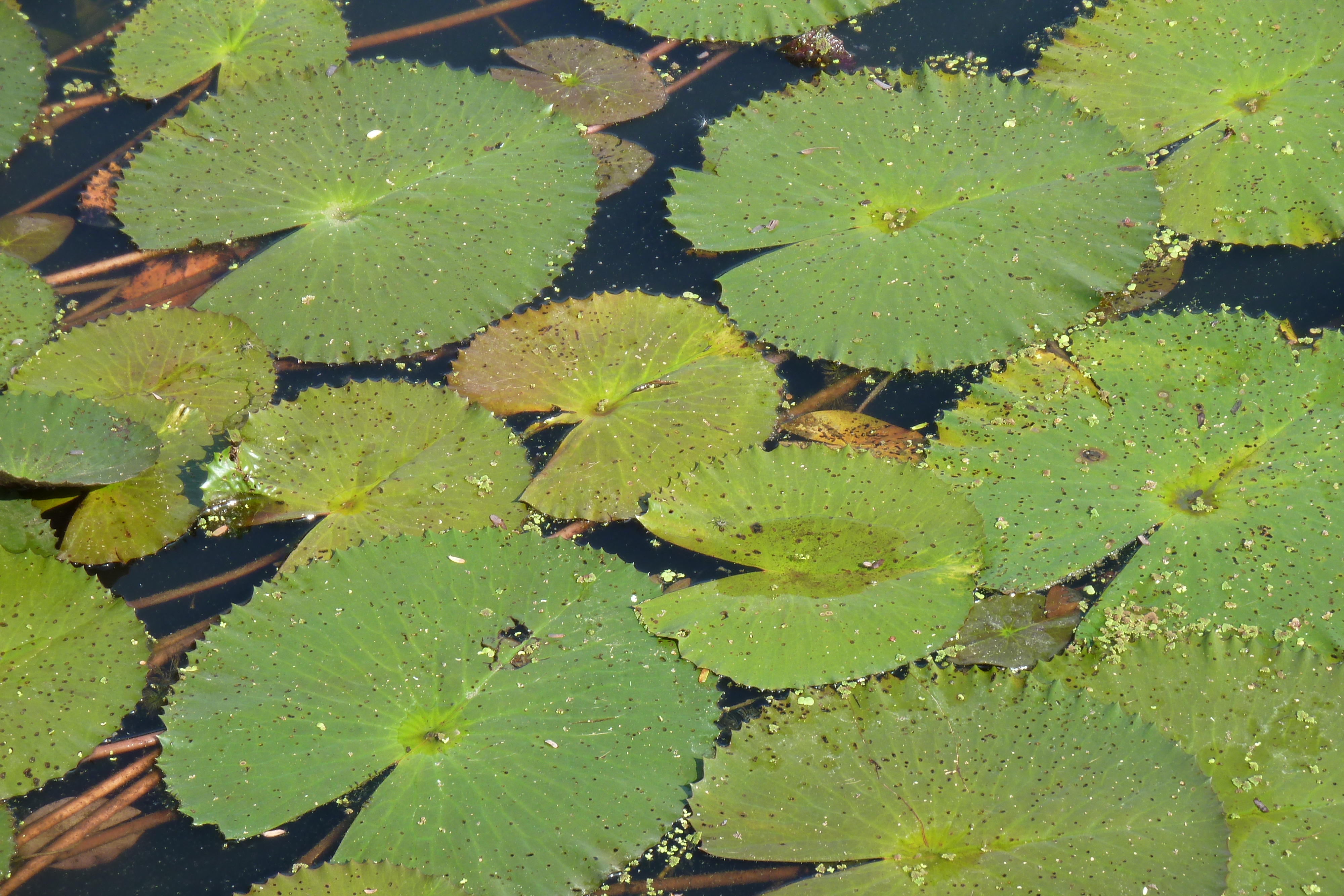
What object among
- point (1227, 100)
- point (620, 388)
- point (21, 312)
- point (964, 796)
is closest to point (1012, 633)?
point (964, 796)

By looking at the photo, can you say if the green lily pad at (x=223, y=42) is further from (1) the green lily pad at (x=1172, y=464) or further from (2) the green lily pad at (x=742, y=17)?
(1) the green lily pad at (x=1172, y=464)

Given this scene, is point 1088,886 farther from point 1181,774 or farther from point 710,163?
point 710,163

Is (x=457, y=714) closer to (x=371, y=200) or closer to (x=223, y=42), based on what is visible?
(x=371, y=200)

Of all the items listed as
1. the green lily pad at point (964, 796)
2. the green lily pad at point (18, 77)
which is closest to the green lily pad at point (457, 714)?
the green lily pad at point (964, 796)

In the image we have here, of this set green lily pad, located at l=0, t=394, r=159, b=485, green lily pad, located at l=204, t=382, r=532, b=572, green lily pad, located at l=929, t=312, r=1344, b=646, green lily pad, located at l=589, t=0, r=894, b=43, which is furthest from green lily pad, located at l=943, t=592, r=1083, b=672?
green lily pad, located at l=589, t=0, r=894, b=43

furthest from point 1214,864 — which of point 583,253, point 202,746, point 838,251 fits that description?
point 583,253

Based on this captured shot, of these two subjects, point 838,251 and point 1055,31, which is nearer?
point 838,251

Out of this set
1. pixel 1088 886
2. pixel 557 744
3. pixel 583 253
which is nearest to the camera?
pixel 1088 886

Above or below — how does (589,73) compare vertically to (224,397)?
above
